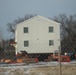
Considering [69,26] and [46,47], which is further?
[69,26]

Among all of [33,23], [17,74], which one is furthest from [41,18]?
[17,74]

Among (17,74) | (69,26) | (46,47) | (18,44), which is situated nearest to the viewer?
(17,74)

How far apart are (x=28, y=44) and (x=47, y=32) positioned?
4.23 metres

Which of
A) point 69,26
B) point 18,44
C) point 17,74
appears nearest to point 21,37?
point 18,44

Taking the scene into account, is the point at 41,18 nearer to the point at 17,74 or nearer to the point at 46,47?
the point at 46,47

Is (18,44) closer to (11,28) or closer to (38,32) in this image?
(38,32)

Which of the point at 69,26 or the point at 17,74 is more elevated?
the point at 69,26

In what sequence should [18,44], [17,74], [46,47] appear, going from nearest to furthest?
[17,74], [46,47], [18,44]

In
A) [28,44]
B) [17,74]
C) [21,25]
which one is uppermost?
[21,25]

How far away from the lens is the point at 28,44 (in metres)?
57.7

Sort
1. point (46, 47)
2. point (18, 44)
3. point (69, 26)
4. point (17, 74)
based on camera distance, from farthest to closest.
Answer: point (69, 26)
point (18, 44)
point (46, 47)
point (17, 74)

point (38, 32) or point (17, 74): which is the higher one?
point (38, 32)

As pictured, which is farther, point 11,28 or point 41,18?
point 11,28

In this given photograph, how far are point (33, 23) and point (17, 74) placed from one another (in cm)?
4306
